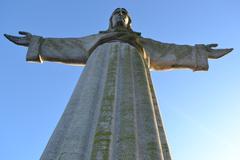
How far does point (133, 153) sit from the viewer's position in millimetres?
4434

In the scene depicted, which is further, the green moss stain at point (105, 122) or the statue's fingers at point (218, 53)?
the statue's fingers at point (218, 53)

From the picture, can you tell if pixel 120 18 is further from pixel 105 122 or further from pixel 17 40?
pixel 105 122

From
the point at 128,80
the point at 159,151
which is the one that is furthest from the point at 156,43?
the point at 159,151

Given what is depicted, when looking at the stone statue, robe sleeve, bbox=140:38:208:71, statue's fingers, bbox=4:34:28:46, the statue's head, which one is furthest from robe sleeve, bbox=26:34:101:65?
robe sleeve, bbox=140:38:208:71

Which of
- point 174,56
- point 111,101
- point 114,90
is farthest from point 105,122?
point 174,56

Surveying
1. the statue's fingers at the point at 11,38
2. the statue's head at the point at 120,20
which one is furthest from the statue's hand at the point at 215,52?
the statue's fingers at the point at 11,38

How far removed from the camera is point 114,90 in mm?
5777

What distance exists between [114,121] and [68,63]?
3547 mm

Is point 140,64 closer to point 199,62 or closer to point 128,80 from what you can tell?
point 128,80

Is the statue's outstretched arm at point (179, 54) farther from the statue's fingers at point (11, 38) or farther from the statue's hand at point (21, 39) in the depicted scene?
the statue's fingers at point (11, 38)

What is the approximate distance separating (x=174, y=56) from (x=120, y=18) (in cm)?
130

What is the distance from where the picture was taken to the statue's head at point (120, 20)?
8.55 m

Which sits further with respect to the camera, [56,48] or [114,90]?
[56,48]

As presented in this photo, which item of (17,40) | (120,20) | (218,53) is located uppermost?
(120,20)
